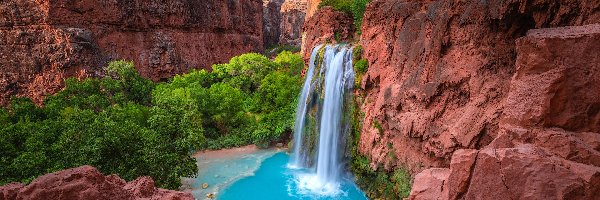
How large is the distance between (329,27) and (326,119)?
9.01 m

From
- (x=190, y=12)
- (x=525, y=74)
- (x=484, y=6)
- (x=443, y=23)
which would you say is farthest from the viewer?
(x=190, y=12)

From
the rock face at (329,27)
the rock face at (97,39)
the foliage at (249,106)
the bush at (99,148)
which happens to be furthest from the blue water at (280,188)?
the rock face at (97,39)

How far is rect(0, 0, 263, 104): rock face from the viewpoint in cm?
2480

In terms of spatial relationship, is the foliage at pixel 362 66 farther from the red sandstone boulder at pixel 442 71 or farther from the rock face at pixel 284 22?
the rock face at pixel 284 22

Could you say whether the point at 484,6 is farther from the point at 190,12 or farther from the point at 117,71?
the point at 190,12

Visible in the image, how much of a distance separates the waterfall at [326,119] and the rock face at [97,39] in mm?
19703

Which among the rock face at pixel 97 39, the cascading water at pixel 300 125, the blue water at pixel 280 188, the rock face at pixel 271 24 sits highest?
the rock face at pixel 271 24

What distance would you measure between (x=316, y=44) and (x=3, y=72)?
23252 mm

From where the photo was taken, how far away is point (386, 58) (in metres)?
14.0

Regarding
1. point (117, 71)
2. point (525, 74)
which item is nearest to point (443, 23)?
point (525, 74)

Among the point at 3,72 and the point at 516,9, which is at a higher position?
the point at 516,9

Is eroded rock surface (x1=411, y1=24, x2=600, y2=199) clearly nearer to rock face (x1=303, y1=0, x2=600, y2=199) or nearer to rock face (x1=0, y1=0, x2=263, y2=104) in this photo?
rock face (x1=303, y1=0, x2=600, y2=199)

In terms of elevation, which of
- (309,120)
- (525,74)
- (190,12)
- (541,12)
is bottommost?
(309,120)

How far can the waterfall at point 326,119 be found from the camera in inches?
634
